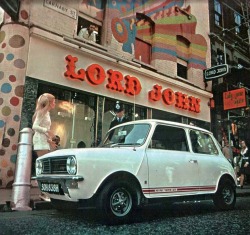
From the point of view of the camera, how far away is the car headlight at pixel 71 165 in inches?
157

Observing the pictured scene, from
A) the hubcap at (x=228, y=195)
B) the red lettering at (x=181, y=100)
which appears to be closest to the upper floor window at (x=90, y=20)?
the red lettering at (x=181, y=100)

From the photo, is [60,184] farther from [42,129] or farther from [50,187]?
[42,129]

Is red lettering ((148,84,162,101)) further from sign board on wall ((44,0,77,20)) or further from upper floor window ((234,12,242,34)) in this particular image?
upper floor window ((234,12,242,34))

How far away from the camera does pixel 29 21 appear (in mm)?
9234

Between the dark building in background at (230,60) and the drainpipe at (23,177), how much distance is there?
12.3 metres

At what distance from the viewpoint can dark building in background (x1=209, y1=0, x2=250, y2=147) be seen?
643 inches

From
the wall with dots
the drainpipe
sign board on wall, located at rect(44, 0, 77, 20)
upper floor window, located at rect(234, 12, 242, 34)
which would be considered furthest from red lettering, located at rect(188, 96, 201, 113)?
the drainpipe

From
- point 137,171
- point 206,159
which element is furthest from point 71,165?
point 206,159

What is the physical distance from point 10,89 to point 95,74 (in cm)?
325

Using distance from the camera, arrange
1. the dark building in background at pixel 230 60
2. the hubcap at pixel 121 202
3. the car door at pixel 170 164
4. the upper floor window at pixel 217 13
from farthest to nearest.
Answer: the upper floor window at pixel 217 13
the dark building in background at pixel 230 60
the car door at pixel 170 164
the hubcap at pixel 121 202

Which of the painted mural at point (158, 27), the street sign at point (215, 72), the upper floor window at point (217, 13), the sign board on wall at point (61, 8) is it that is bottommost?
the street sign at point (215, 72)

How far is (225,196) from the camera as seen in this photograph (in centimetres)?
591

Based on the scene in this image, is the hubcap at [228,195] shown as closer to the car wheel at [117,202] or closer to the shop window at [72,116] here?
the car wheel at [117,202]

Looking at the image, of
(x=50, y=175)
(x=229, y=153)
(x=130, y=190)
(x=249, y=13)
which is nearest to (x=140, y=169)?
(x=130, y=190)
